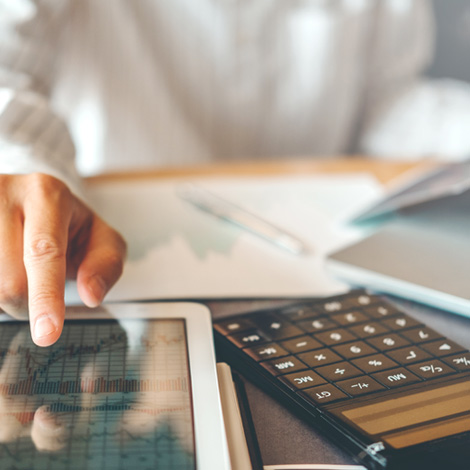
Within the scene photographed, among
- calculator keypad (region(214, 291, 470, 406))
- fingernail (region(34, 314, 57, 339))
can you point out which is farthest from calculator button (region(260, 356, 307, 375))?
fingernail (region(34, 314, 57, 339))

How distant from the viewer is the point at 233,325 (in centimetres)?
29

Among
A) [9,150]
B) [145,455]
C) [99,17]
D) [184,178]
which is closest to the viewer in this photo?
[145,455]

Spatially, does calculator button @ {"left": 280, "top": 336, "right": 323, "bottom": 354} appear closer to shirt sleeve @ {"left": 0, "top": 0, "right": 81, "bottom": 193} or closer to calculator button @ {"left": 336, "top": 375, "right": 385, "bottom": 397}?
calculator button @ {"left": 336, "top": 375, "right": 385, "bottom": 397}

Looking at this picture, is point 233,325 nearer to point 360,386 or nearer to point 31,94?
point 360,386

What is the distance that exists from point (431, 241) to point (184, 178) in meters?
0.24

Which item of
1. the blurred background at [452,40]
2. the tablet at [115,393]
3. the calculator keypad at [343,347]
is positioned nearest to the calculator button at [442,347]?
the calculator keypad at [343,347]

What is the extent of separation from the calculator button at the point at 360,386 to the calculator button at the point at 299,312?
6 cm

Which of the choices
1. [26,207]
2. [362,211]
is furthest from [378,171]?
[26,207]

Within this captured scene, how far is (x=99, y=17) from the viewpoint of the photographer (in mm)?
708

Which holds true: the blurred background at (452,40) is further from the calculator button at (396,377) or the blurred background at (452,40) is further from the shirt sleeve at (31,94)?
the calculator button at (396,377)

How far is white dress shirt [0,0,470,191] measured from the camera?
0.72 metres

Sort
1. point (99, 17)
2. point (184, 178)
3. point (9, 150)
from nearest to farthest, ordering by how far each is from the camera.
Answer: point (9, 150)
point (184, 178)
point (99, 17)

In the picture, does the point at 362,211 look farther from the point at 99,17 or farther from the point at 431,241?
the point at 99,17

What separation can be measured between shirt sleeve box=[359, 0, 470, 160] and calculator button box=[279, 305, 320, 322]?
51cm
